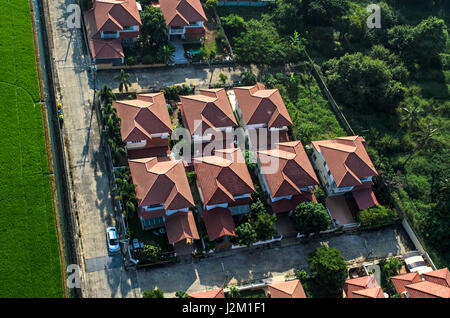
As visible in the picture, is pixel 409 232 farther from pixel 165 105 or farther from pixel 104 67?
pixel 104 67

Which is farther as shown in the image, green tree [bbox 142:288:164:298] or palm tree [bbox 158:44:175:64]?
palm tree [bbox 158:44:175:64]

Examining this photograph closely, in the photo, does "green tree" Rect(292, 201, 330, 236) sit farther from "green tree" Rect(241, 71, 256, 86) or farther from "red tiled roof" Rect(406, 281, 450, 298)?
"green tree" Rect(241, 71, 256, 86)

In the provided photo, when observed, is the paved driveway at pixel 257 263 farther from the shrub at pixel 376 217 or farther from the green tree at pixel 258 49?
the green tree at pixel 258 49

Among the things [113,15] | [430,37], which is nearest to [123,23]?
A: [113,15]

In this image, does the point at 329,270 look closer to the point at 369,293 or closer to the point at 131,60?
the point at 369,293

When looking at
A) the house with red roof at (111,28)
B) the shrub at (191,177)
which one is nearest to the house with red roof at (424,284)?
the shrub at (191,177)

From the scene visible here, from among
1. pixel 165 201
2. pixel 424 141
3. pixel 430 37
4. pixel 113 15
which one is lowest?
pixel 165 201

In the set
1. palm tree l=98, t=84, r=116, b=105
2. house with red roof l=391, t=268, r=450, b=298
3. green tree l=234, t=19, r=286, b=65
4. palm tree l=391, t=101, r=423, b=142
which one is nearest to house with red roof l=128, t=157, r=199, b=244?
palm tree l=98, t=84, r=116, b=105
